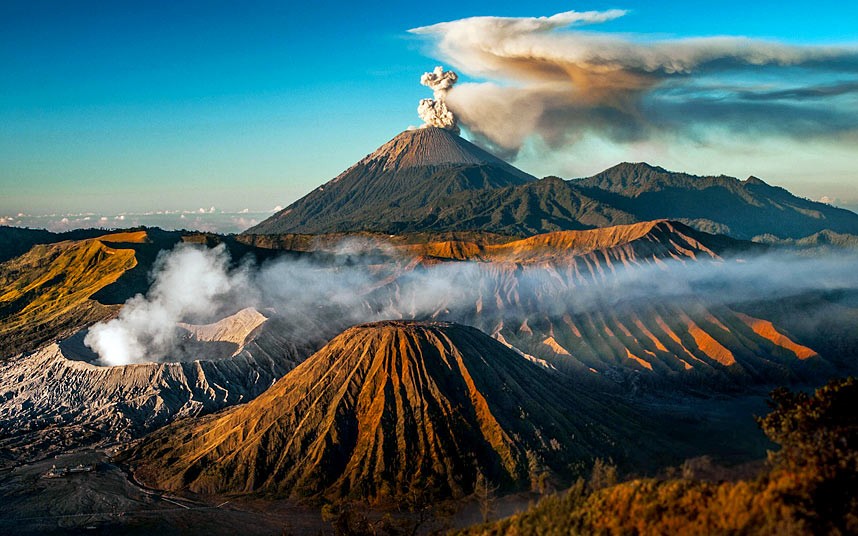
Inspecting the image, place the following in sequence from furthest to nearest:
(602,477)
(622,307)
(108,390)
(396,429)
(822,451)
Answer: (622,307) → (108,390) → (396,429) → (602,477) → (822,451)

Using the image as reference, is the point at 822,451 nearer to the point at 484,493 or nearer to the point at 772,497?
the point at 772,497

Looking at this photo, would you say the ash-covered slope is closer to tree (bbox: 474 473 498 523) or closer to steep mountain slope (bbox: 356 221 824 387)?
tree (bbox: 474 473 498 523)

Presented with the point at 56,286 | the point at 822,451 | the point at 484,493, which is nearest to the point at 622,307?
the point at 484,493

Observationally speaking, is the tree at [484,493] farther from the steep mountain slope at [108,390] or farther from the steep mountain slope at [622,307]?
the steep mountain slope at [622,307]

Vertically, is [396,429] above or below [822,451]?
below

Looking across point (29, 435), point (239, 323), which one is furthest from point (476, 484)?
point (239, 323)

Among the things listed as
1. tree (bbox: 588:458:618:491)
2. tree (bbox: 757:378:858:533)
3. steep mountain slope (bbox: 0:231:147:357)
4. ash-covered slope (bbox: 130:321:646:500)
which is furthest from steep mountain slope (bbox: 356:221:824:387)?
tree (bbox: 757:378:858:533)

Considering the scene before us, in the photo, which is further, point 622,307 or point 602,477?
point 622,307
